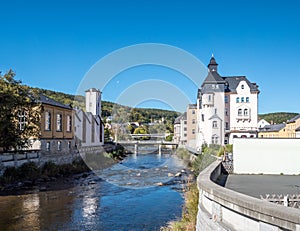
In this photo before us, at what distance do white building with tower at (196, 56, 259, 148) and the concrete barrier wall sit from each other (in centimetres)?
2666

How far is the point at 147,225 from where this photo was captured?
13133mm

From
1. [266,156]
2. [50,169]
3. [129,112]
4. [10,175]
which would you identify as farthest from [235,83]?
[129,112]

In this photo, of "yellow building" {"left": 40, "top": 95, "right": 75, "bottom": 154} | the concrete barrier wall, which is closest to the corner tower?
"yellow building" {"left": 40, "top": 95, "right": 75, "bottom": 154}

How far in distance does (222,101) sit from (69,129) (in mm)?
22038

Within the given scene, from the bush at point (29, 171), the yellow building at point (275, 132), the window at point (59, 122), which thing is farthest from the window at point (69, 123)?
the yellow building at point (275, 132)

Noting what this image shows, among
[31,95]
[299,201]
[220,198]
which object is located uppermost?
[31,95]

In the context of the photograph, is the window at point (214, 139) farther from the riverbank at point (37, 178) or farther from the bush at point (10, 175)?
the bush at point (10, 175)

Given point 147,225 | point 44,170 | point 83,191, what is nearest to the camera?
point 147,225

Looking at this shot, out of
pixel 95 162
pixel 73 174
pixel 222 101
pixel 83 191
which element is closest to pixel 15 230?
pixel 83 191

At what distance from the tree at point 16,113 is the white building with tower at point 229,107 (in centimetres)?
2442

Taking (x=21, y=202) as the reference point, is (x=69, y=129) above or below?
above

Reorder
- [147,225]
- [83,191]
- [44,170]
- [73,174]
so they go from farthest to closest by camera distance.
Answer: [73,174], [44,170], [83,191], [147,225]

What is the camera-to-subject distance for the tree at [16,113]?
2278 centimetres

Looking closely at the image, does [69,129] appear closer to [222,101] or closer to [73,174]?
[73,174]
